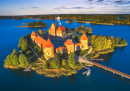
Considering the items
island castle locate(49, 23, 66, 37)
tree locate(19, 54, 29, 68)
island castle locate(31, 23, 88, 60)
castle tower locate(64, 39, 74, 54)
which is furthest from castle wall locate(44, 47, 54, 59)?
island castle locate(49, 23, 66, 37)

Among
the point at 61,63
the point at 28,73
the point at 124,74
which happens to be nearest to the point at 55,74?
the point at 61,63

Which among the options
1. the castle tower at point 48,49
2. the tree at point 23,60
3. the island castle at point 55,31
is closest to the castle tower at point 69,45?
the castle tower at point 48,49

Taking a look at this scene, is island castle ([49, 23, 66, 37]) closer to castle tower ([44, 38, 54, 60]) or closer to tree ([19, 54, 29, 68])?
castle tower ([44, 38, 54, 60])

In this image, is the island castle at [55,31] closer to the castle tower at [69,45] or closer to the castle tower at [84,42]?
the castle tower at [84,42]

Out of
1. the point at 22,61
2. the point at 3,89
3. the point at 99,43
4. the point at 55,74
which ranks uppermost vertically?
the point at 99,43

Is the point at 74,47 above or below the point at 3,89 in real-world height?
above

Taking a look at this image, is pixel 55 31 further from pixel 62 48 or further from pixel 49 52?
pixel 49 52

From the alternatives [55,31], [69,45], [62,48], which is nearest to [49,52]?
[62,48]

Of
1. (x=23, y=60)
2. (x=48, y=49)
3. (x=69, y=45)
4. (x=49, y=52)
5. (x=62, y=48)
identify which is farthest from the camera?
(x=62, y=48)

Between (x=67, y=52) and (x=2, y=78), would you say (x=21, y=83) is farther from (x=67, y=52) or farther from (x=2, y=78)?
(x=67, y=52)

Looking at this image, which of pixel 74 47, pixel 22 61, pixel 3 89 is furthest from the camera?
pixel 74 47

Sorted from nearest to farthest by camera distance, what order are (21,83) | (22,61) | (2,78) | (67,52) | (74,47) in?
(21,83)
(2,78)
(22,61)
(67,52)
(74,47)
